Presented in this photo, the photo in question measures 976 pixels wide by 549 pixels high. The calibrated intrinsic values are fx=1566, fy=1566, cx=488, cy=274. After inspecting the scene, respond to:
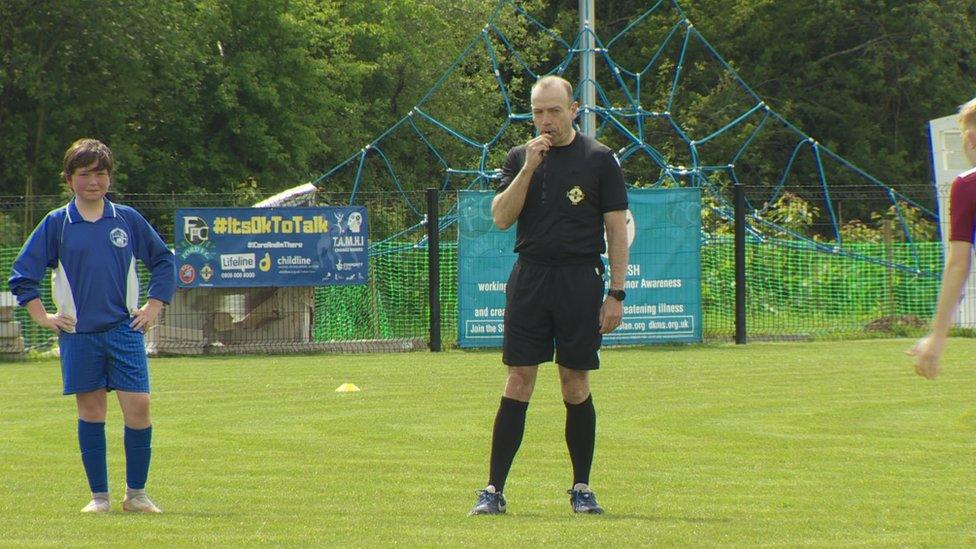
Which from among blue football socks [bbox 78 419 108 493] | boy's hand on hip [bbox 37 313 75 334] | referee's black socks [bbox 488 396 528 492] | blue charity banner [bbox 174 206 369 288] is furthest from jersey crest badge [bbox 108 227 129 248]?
blue charity banner [bbox 174 206 369 288]

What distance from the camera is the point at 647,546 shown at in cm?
605

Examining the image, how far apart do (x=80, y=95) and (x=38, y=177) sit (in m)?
2.40

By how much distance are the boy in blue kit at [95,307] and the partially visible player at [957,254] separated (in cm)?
374

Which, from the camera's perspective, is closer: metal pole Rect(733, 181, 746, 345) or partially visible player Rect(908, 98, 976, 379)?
partially visible player Rect(908, 98, 976, 379)

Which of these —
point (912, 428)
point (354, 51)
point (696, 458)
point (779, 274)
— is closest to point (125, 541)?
point (696, 458)

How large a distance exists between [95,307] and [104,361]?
0.26 metres

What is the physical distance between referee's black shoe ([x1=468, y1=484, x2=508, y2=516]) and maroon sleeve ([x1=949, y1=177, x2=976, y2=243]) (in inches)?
111

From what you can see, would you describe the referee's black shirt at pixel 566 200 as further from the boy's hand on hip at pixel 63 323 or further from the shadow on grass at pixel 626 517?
the boy's hand on hip at pixel 63 323

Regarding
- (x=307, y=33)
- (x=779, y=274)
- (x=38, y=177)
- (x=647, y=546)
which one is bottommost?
(x=647, y=546)

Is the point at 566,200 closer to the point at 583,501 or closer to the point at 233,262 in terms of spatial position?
the point at 583,501

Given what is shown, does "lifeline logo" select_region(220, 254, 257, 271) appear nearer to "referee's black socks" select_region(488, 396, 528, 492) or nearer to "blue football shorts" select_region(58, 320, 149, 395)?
"blue football shorts" select_region(58, 320, 149, 395)

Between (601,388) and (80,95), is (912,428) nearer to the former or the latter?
(601,388)

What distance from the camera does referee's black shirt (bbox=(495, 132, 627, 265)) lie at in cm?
691

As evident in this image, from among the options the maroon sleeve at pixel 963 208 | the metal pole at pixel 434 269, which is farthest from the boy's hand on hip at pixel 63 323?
the metal pole at pixel 434 269
